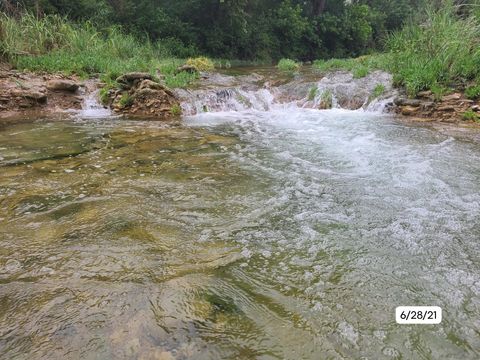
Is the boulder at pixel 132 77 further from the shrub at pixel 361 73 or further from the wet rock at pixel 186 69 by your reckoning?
the shrub at pixel 361 73

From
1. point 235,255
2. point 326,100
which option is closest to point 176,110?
point 326,100

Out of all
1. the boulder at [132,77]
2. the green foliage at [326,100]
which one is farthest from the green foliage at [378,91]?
the boulder at [132,77]

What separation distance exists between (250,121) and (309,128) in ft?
4.36

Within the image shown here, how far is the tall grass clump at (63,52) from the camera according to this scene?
332 inches

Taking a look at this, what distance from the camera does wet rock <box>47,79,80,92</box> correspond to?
797cm

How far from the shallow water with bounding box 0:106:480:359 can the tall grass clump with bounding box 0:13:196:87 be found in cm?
477

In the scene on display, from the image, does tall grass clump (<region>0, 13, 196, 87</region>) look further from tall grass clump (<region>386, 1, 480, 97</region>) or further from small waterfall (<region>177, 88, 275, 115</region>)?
tall grass clump (<region>386, 1, 480, 97</region>)

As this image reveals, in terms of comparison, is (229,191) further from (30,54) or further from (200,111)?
(30,54)

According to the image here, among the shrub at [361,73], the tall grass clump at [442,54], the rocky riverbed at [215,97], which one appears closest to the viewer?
the rocky riverbed at [215,97]

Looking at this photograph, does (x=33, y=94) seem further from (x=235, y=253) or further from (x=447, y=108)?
(x=447, y=108)

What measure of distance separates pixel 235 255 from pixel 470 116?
6407 mm
